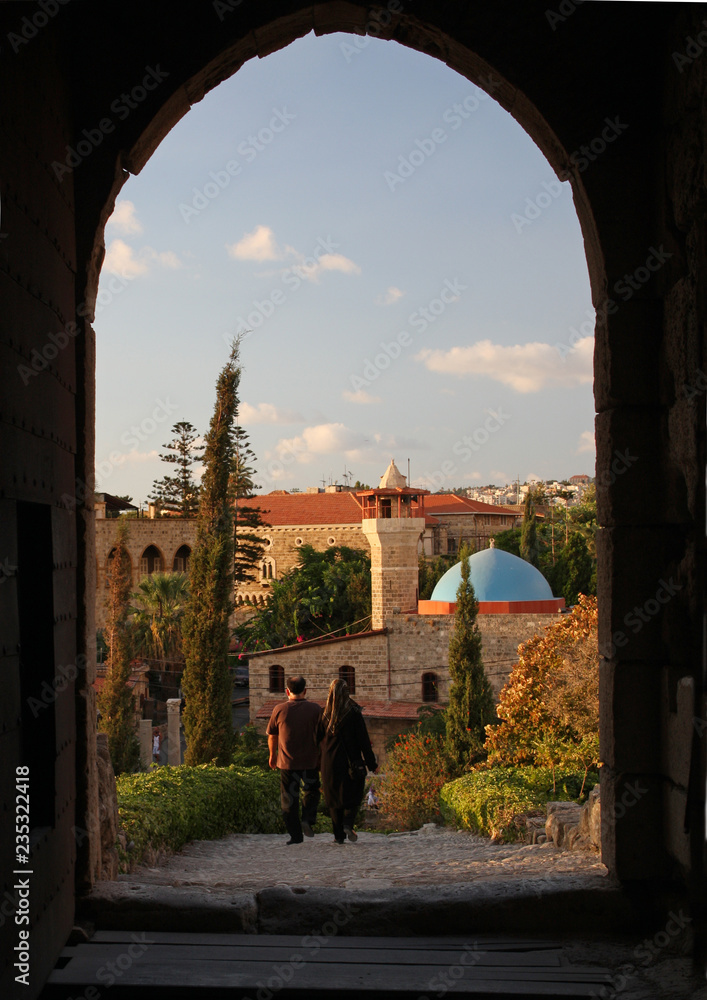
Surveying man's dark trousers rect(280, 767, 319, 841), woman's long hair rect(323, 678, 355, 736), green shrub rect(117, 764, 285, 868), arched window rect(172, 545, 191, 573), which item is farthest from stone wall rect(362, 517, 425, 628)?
woman's long hair rect(323, 678, 355, 736)

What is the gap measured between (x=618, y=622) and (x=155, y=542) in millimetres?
36754

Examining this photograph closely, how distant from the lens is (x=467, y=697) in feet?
56.6

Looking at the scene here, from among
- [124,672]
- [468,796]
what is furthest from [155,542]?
[468,796]

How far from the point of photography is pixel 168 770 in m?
7.72

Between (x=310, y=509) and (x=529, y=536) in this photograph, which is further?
(x=310, y=509)

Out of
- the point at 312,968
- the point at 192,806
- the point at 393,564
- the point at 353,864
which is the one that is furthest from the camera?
the point at 393,564

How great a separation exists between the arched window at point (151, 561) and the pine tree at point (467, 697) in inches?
939

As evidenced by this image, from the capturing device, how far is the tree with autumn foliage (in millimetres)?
9719

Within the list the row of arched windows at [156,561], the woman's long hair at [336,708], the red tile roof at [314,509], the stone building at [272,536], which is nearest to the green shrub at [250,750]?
the woman's long hair at [336,708]

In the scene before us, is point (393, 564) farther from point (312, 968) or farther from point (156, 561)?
point (312, 968)

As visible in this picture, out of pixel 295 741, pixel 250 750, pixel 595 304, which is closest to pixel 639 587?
pixel 595 304

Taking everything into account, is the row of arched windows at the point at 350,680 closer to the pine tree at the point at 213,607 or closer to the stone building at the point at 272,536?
the pine tree at the point at 213,607

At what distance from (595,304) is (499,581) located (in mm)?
21123

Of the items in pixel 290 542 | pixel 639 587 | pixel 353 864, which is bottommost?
pixel 353 864
